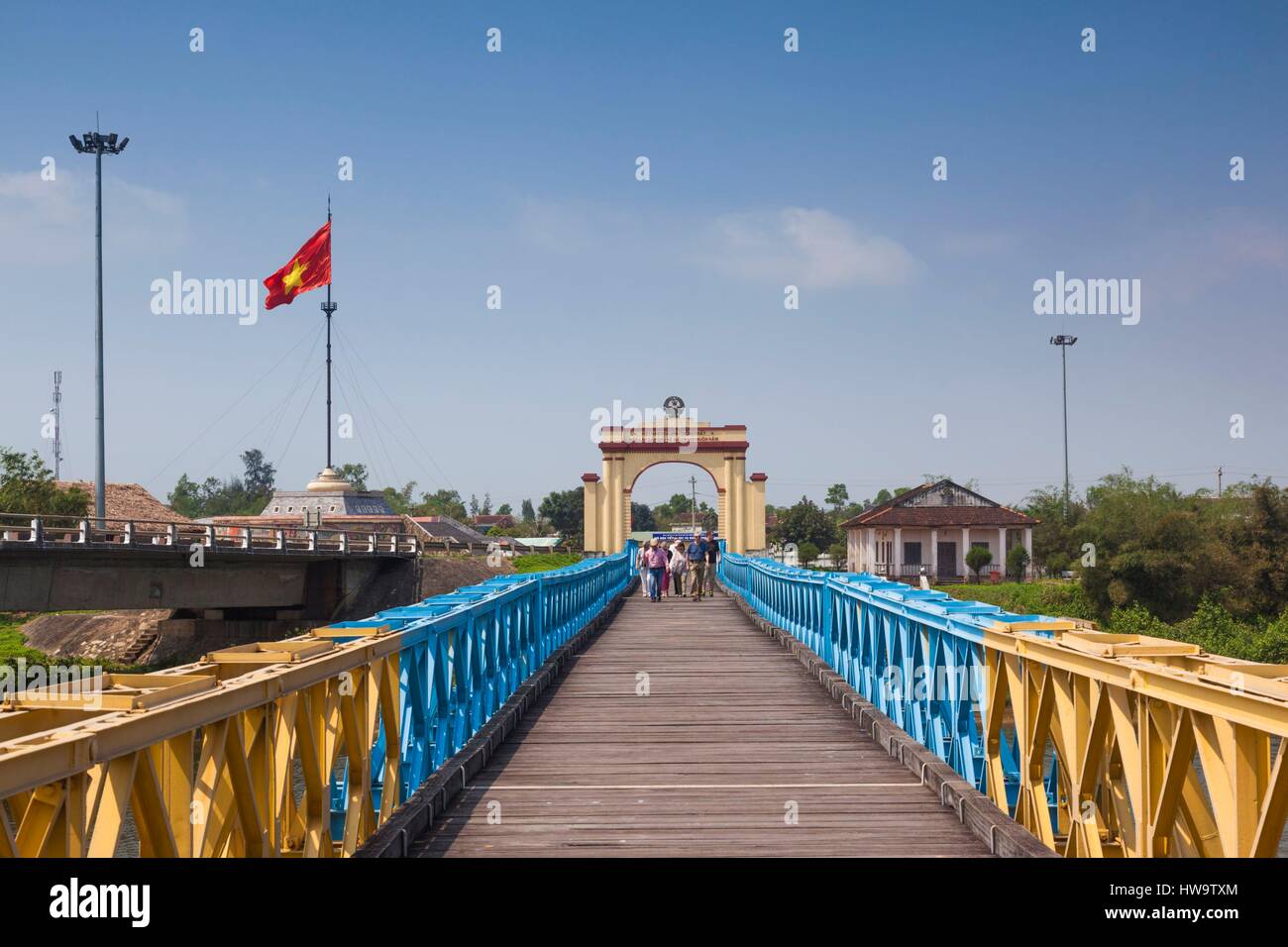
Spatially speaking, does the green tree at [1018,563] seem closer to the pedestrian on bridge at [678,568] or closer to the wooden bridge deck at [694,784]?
the pedestrian on bridge at [678,568]

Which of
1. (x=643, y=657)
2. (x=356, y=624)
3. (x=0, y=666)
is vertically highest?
(x=356, y=624)

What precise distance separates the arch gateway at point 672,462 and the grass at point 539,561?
4.75 metres

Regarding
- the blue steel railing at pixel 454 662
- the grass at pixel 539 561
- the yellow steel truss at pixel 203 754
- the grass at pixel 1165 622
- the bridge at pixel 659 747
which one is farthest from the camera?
the grass at pixel 539 561

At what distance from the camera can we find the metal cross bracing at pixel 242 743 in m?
3.02

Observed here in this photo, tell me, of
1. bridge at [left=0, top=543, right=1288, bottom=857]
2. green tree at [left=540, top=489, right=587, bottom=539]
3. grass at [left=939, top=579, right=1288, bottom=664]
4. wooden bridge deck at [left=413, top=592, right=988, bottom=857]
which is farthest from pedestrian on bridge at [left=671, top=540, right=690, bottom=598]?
green tree at [left=540, top=489, right=587, bottom=539]

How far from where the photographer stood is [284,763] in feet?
14.6

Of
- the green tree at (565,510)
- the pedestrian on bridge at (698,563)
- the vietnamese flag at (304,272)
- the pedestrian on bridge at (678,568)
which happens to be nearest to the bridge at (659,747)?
the pedestrian on bridge at (698,563)

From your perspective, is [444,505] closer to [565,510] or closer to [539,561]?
[565,510]

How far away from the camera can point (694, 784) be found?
757cm

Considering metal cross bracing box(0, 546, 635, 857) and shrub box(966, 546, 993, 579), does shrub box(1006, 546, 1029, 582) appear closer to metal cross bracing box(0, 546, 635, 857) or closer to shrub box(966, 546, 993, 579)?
shrub box(966, 546, 993, 579)
